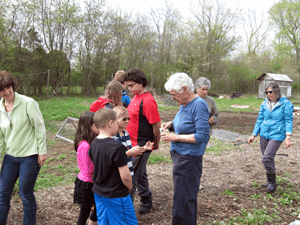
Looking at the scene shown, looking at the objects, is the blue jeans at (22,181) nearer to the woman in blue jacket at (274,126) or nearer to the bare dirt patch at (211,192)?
the bare dirt patch at (211,192)

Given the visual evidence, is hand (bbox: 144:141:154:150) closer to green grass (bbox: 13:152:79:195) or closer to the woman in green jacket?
the woman in green jacket

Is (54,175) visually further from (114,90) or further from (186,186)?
(186,186)

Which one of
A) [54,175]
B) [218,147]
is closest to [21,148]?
[54,175]

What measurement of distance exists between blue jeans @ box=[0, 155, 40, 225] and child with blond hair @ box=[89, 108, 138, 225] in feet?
2.85

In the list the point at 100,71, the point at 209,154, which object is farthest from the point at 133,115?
the point at 100,71

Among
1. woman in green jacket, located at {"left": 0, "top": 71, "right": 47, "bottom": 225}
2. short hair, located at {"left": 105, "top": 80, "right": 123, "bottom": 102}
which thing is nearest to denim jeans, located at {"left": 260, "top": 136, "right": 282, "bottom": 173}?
short hair, located at {"left": 105, "top": 80, "right": 123, "bottom": 102}

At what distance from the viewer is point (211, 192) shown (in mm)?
4086

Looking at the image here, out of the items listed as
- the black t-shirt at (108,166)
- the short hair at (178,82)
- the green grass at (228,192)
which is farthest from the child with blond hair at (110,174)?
the green grass at (228,192)

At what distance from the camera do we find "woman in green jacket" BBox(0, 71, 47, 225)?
2473 millimetres

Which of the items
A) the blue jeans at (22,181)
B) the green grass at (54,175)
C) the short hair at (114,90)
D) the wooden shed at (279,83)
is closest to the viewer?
the blue jeans at (22,181)

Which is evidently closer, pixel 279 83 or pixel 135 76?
pixel 135 76

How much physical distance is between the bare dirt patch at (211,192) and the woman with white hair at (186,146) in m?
0.78

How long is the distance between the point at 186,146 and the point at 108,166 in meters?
0.86

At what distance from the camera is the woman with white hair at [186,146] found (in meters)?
2.37
